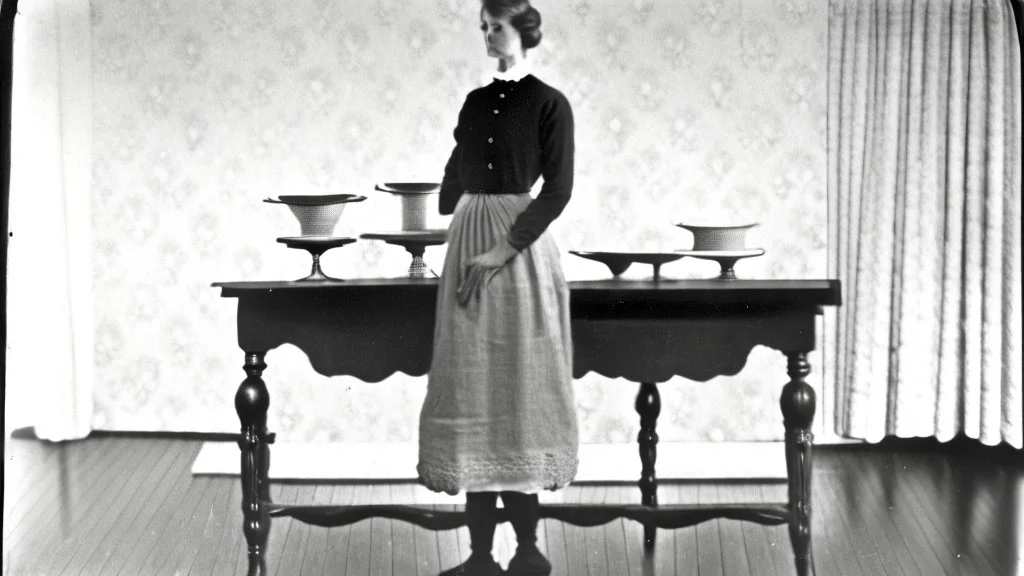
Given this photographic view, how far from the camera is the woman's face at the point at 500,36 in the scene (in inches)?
92.1

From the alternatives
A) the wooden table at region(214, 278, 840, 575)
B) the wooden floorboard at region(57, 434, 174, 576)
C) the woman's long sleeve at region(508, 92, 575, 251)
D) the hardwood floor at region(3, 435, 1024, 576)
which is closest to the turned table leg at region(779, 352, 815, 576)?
the wooden table at region(214, 278, 840, 575)

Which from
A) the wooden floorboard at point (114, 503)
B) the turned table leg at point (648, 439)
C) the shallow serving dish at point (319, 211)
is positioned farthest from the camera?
the turned table leg at point (648, 439)

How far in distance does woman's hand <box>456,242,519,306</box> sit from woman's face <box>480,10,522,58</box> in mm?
451

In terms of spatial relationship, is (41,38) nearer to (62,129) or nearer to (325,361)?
(62,129)

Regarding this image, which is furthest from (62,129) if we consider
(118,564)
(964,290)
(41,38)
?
(964,290)

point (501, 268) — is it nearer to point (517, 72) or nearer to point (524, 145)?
point (524, 145)

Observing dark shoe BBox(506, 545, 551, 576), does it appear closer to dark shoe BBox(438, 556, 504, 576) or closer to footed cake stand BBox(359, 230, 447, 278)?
dark shoe BBox(438, 556, 504, 576)

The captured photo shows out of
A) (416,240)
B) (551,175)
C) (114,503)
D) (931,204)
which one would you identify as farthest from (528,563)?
(931,204)

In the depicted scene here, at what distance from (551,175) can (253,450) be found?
3.41ft

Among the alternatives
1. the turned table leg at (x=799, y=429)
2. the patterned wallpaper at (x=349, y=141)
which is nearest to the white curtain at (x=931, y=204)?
the patterned wallpaper at (x=349, y=141)

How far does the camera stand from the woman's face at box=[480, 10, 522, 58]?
2.34 m

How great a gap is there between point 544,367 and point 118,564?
117 centimetres

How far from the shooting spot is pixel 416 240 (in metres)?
2.61

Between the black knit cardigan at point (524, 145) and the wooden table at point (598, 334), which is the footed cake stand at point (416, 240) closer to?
the wooden table at point (598, 334)
